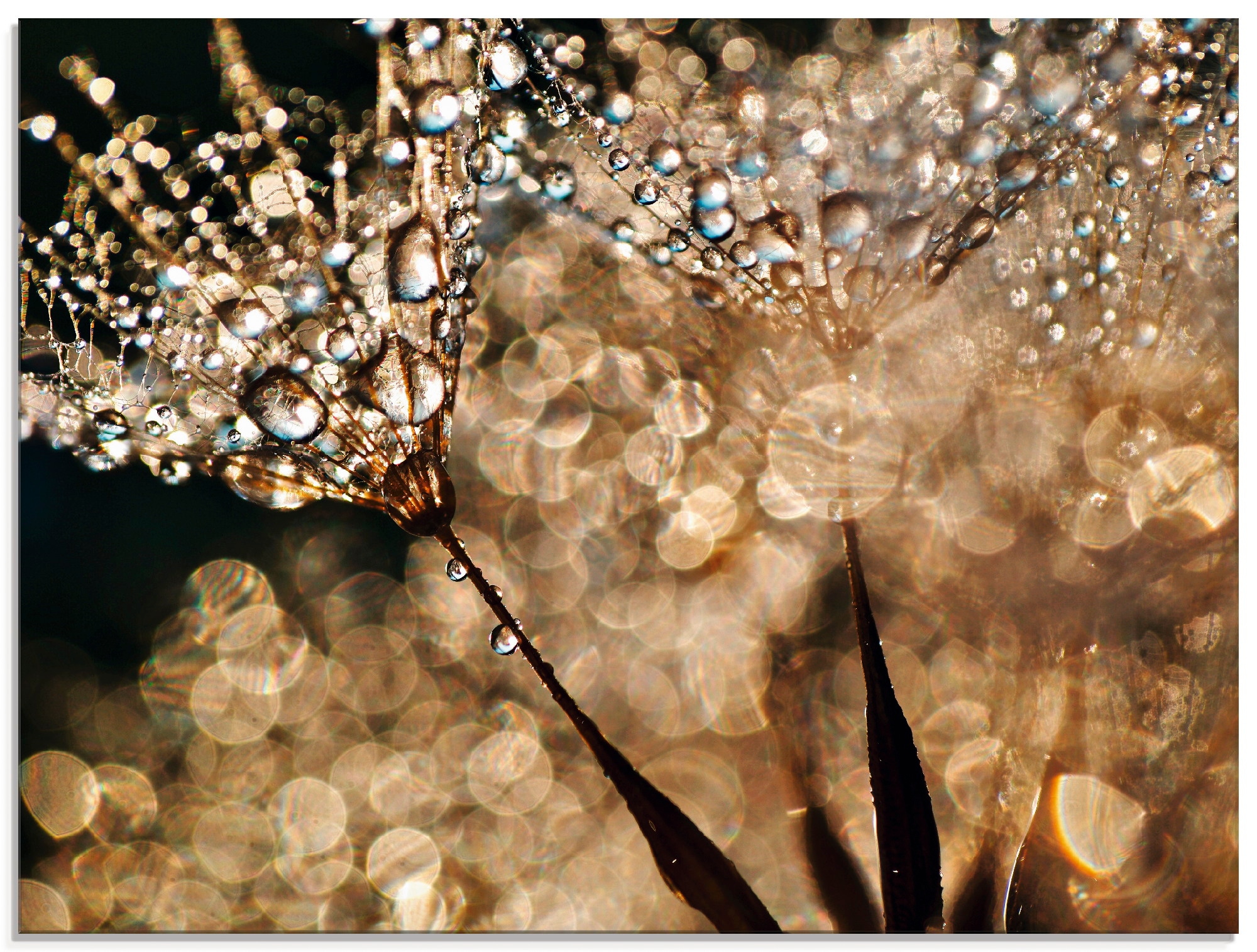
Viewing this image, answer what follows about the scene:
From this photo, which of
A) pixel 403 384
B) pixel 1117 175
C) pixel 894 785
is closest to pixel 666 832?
pixel 894 785

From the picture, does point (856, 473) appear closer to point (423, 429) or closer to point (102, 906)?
point (423, 429)

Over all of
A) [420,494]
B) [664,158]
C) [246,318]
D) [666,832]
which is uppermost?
[664,158]

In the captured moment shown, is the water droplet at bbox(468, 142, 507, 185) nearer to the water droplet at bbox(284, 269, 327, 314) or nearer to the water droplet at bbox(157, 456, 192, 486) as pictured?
the water droplet at bbox(284, 269, 327, 314)

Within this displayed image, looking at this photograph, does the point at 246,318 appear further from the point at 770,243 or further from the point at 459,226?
the point at 770,243

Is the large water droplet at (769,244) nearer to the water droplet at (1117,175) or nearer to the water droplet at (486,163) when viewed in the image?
the water droplet at (486,163)

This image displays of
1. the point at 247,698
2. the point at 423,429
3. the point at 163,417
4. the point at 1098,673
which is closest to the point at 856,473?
the point at 1098,673
